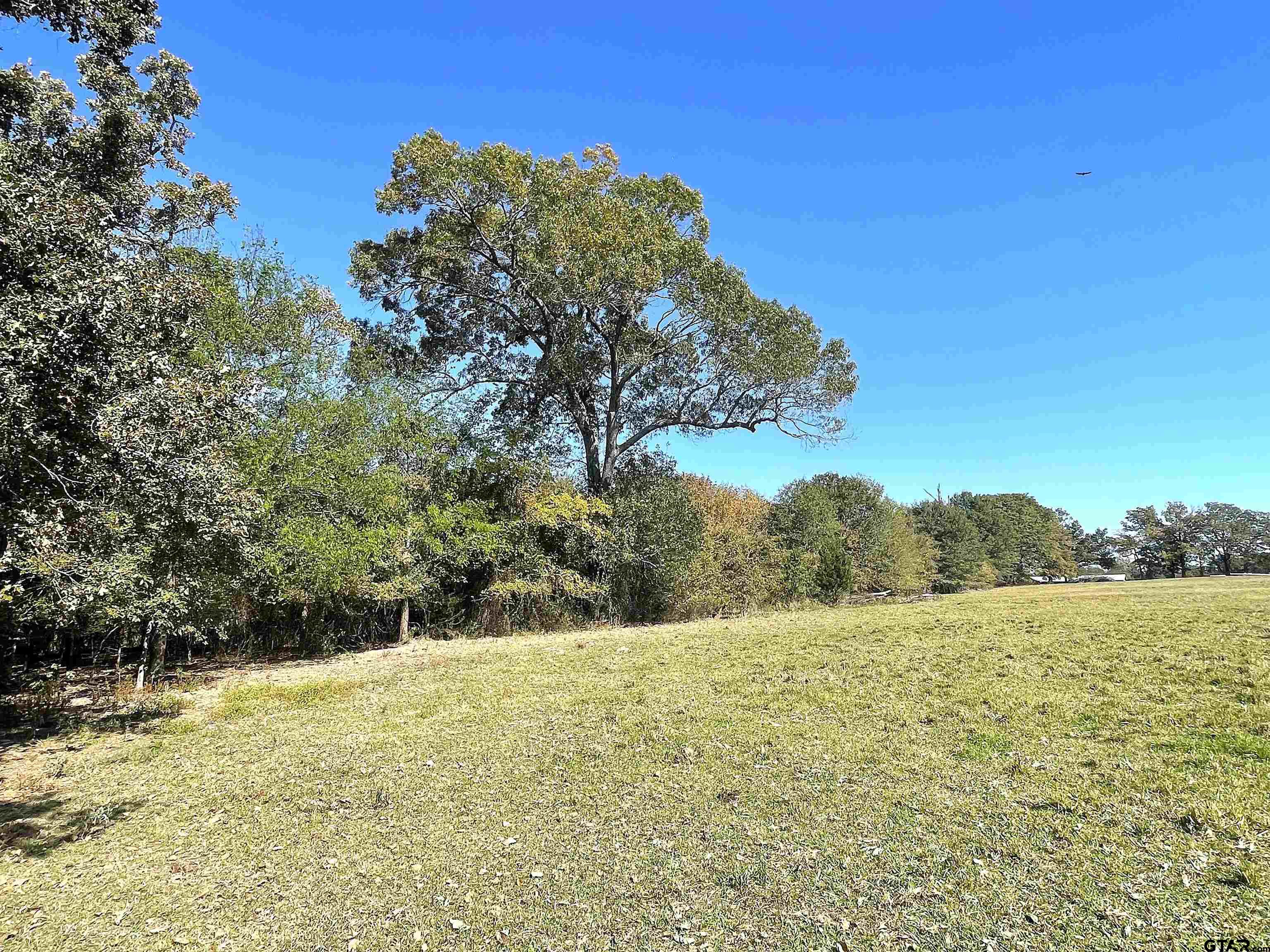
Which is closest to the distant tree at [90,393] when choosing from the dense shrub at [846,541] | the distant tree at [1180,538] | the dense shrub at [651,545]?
the dense shrub at [651,545]

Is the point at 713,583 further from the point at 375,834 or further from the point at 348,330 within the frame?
the point at 375,834

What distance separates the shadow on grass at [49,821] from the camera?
4.12m

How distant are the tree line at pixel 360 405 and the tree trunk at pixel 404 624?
1.18ft

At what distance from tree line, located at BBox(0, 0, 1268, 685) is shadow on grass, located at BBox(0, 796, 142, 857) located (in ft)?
5.49

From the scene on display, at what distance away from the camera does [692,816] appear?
4.06 m

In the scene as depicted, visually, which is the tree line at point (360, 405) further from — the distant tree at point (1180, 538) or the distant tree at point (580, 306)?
the distant tree at point (1180, 538)

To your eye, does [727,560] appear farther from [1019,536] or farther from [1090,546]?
[1090,546]

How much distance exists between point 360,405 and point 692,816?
11.7m

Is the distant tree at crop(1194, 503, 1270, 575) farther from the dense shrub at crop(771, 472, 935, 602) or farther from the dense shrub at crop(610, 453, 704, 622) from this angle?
the dense shrub at crop(610, 453, 704, 622)

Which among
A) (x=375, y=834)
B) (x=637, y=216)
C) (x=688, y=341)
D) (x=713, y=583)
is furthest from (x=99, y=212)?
(x=713, y=583)

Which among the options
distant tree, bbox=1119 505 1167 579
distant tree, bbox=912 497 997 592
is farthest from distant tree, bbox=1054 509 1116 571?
distant tree, bbox=912 497 997 592

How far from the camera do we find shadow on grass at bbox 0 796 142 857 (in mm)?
4125

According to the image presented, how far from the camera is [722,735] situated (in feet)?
18.6

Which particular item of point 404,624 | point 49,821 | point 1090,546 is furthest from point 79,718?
point 1090,546
